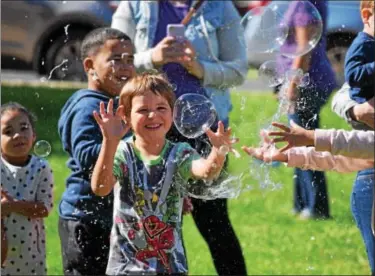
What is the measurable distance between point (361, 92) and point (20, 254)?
1.48 m

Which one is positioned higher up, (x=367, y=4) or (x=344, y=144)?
(x=367, y=4)

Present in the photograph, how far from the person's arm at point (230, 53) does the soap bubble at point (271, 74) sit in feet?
1.60

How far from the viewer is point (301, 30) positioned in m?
4.49

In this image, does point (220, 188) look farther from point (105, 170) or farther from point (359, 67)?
point (359, 67)

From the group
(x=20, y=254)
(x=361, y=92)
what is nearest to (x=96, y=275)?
(x=20, y=254)

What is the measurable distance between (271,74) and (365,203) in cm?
57

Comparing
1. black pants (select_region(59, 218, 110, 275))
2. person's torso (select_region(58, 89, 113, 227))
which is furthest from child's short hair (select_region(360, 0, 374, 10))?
black pants (select_region(59, 218, 110, 275))

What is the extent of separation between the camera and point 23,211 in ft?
15.2

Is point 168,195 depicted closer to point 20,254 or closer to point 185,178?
point 185,178

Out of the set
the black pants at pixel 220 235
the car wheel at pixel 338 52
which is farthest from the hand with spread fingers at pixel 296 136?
the car wheel at pixel 338 52

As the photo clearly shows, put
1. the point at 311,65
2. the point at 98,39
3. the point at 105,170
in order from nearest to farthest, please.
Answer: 1. the point at 105,170
2. the point at 98,39
3. the point at 311,65

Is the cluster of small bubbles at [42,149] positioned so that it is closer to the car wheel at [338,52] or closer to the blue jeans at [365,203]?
the blue jeans at [365,203]

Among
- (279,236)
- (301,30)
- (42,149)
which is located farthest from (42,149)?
(279,236)

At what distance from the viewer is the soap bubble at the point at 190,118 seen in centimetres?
392
